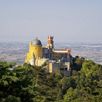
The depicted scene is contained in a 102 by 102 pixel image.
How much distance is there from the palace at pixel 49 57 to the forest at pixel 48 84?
100 centimetres

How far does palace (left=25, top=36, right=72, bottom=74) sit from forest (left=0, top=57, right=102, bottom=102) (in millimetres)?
1003

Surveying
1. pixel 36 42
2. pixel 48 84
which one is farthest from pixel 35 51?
pixel 48 84

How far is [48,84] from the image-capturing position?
4428 centimetres

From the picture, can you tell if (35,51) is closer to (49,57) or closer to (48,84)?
(49,57)

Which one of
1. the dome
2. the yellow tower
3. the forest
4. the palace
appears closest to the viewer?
the forest

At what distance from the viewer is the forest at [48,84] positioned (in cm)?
1442

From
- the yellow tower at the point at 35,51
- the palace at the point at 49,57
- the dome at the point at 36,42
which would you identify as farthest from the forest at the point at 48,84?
the dome at the point at 36,42

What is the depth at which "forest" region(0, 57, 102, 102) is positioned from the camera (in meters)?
14.4

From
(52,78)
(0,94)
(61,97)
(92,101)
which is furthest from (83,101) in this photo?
(0,94)

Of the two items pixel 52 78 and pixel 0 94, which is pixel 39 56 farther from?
pixel 0 94

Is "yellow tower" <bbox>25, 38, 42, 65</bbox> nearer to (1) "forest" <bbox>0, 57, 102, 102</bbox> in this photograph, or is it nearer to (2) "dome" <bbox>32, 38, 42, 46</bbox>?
(2) "dome" <bbox>32, 38, 42, 46</bbox>

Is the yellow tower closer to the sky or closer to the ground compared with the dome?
closer to the ground

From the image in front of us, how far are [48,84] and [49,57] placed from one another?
12114 mm

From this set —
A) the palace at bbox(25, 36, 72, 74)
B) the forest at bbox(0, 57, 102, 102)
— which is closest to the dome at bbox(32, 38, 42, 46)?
the palace at bbox(25, 36, 72, 74)
